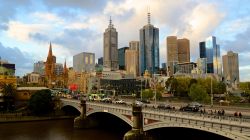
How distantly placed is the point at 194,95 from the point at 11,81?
90.3 metres

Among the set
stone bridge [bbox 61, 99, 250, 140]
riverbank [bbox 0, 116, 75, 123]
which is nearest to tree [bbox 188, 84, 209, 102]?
stone bridge [bbox 61, 99, 250, 140]

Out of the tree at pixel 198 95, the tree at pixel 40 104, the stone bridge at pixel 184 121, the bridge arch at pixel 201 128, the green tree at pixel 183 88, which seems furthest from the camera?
the green tree at pixel 183 88

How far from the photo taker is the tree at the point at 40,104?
4552 inches

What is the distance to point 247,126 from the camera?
36.1m

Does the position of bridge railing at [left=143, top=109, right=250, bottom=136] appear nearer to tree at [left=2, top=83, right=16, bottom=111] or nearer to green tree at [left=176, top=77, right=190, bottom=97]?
tree at [left=2, top=83, right=16, bottom=111]

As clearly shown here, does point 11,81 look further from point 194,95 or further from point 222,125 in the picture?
point 222,125

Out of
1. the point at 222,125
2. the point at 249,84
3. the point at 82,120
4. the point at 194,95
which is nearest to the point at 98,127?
the point at 82,120

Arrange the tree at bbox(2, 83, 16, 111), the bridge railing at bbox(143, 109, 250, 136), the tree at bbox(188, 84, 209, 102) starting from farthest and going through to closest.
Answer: the tree at bbox(2, 83, 16, 111)
the tree at bbox(188, 84, 209, 102)
the bridge railing at bbox(143, 109, 250, 136)

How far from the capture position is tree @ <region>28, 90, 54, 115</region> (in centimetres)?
11562

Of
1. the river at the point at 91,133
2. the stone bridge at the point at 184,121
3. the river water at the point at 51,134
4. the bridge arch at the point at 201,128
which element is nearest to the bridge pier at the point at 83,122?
the river at the point at 91,133

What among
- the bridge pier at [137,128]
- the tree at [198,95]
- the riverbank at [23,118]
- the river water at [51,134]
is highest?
the tree at [198,95]

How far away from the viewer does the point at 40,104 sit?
4574 inches

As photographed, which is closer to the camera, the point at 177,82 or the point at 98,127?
the point at 98,127

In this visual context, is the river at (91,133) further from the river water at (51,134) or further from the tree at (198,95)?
the tree at (198,95)
